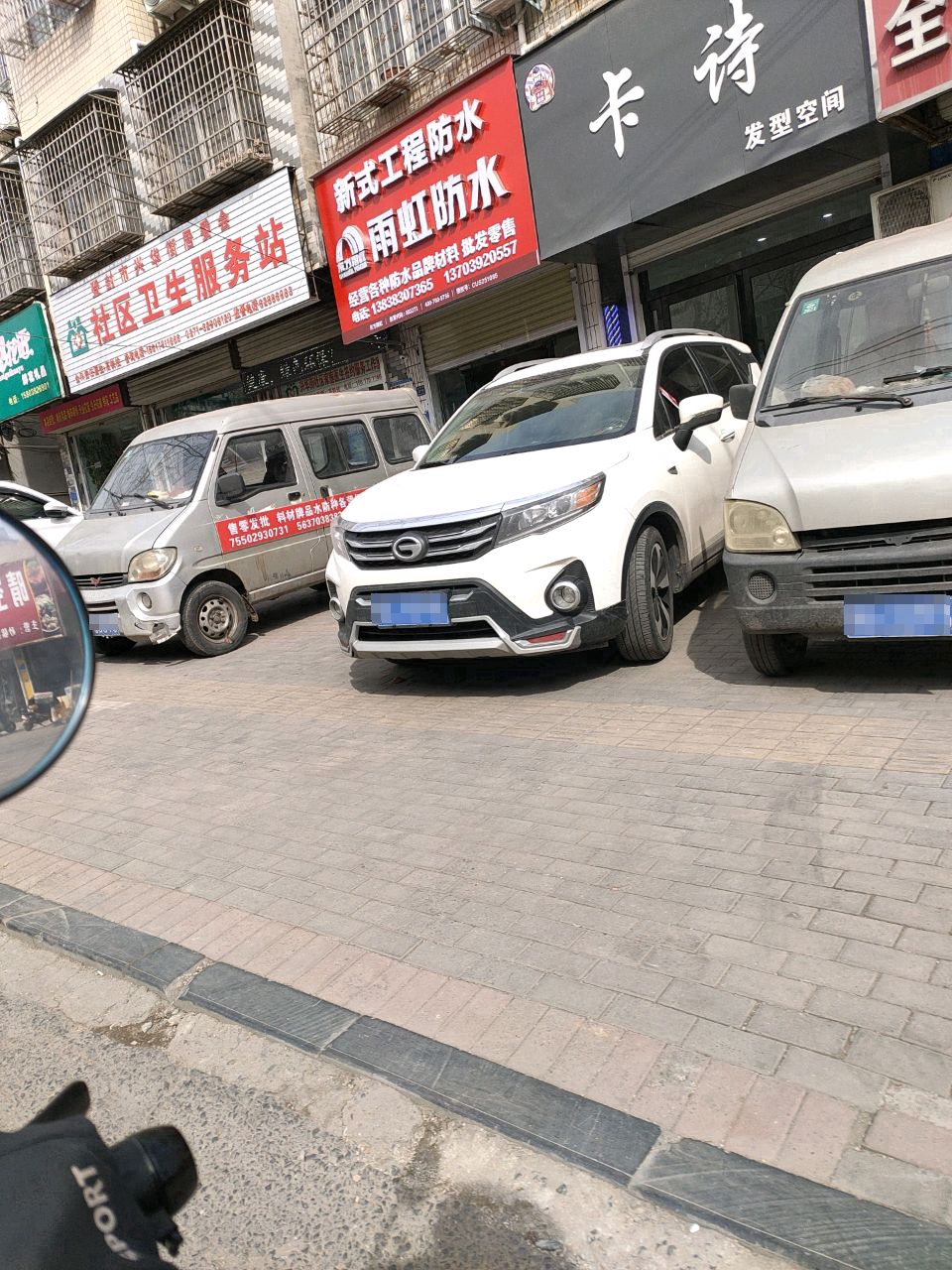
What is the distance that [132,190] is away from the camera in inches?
696

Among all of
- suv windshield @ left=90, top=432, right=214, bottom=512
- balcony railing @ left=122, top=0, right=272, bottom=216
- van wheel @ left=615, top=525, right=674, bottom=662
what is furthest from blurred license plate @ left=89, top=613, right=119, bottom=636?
balcony railing @ left=122, top=0, right=272, bottom=216

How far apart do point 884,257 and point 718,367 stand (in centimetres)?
212

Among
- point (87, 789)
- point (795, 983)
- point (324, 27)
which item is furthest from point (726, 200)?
point (795, 983)

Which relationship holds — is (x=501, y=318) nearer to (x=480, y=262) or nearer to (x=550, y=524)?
(x=480, y=262)

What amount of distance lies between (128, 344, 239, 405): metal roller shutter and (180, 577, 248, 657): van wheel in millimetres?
10014

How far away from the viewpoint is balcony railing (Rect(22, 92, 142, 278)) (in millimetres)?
17609

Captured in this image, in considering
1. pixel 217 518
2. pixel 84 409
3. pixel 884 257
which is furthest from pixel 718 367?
pixel 84 409

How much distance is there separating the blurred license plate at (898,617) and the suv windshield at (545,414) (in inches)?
83.7

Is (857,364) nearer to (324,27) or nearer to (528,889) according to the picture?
(528,889)

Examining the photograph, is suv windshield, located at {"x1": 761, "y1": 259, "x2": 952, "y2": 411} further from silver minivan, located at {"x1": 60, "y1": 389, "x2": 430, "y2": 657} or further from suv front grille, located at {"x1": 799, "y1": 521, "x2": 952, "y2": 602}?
silver minivan, located at {"x1": 60, "y1": 389, "x2": 430, "y2": 657}

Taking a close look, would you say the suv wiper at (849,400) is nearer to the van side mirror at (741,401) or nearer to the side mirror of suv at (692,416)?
the van side mirror at (741,401)

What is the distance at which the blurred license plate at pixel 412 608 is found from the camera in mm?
5418

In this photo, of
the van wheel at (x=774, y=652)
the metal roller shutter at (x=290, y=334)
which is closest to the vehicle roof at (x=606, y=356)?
the van wheel at (x=774, y=652)

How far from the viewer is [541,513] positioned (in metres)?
5.31
